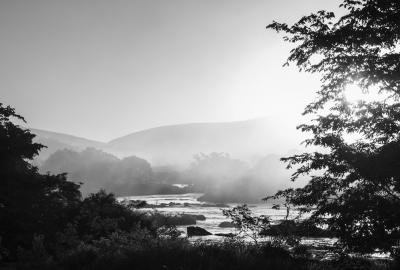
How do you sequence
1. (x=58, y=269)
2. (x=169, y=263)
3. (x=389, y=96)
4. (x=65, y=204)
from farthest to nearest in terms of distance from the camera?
(x=65, y=204) → (x=389, y=96) → (x=58, y=269) → (x=169, y=263)

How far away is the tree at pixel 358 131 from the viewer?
37.4 feet

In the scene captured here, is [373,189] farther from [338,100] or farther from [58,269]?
[58,269]

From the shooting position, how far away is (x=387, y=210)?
11.1 m

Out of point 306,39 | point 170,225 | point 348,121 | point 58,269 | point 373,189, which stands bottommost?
point 58,269

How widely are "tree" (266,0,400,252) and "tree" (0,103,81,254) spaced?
1135 cm

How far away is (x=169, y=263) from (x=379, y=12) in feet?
34.2

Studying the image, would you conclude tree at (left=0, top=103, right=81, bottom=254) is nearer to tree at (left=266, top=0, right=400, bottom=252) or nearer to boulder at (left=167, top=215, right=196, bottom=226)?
tree at (left=266, top=0, right=400, bottom=252)

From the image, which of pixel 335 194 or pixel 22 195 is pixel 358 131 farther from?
pixel 22 195

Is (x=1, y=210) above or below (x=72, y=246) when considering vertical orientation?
above

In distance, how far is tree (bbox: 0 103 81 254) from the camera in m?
15.2

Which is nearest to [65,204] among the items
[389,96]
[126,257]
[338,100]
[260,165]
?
[126,257]

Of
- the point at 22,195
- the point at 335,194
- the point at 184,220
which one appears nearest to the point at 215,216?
the point at 184,220

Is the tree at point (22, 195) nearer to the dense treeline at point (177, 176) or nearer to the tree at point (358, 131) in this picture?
the tree at point (358, 131)

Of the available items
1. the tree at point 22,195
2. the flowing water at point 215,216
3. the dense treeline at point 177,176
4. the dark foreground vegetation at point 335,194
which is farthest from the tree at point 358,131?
the dense treeline at point 177,176
